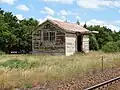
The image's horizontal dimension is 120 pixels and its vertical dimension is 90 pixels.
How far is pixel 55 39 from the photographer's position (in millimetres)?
47469

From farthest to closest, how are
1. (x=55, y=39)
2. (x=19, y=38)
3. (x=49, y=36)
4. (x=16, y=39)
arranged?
(x=19, y=38)
(x=16, y=39)
(x=49, y=36)
(x=55, y=39)

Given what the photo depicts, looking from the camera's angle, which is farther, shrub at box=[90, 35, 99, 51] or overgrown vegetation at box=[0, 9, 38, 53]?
shrub at box=[90, 35, 99, 51]

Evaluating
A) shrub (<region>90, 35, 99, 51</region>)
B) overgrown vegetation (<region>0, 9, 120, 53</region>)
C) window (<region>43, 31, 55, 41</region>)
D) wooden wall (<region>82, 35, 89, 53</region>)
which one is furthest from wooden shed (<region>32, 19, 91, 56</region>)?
shrub (<region>90, 35, 99, 51</region>)

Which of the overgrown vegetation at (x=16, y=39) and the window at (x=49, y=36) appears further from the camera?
the overgrown vegetation at (x=16, y=39)

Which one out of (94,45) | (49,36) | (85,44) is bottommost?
(94,45)

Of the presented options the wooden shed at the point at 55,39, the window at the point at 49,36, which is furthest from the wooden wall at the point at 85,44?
the window at the point at 49,36

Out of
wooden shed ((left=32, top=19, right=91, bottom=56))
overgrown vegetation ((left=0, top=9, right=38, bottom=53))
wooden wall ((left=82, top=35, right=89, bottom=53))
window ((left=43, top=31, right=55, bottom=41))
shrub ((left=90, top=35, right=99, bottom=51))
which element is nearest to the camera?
wooden shed ((left=32, top=19, right=91, bottom=56))

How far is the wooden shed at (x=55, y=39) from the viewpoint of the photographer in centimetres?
4655

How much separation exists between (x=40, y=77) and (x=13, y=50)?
46.1 metres

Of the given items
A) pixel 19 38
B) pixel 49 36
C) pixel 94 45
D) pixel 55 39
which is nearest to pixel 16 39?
pixel 19 38

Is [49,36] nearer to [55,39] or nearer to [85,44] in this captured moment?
[55,39]

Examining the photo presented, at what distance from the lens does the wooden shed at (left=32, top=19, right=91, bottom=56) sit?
46.6m

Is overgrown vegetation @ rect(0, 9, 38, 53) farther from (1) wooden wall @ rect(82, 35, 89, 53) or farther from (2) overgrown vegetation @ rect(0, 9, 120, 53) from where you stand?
(1) wooden wall @ rect(82, 35, 89, 53)

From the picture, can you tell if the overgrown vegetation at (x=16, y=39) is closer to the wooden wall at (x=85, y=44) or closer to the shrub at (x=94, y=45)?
→ the wooden wall at (x=85, y=44)
